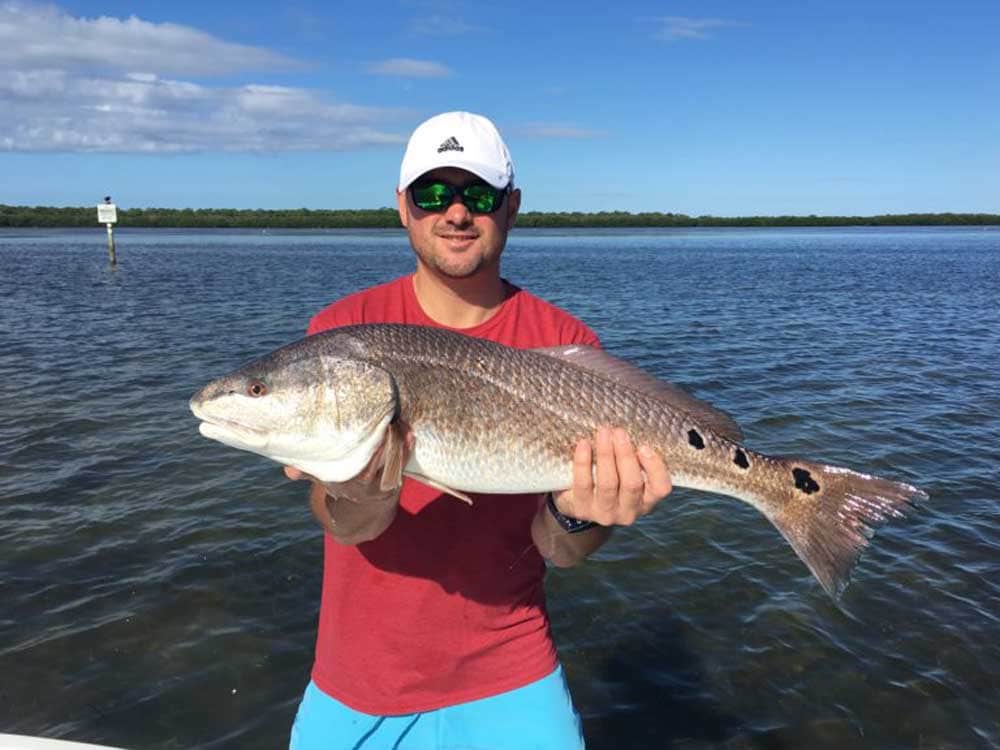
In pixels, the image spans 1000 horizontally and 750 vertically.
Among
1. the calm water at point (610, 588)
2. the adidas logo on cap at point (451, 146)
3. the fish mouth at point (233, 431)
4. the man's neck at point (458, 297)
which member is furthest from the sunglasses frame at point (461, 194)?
the calm water at point (610, 588)

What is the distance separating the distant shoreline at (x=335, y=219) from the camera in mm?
117688

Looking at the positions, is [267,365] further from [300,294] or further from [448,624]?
[300,294]

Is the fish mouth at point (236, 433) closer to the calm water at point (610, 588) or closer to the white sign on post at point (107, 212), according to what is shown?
the calm water at point (610, 588)

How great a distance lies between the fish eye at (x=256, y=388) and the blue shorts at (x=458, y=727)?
1428 mm

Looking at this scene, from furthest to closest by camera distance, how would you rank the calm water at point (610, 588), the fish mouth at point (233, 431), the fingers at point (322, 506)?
the calm water at point (610, 588)
the fish mouth at point (233, 431)
the fingers at point (322, 506)

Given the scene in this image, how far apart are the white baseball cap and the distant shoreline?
412 ft

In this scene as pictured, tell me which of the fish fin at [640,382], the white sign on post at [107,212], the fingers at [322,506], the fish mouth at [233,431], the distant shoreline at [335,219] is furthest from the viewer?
the distant shoreline at [335,219]

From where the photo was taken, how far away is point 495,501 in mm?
3537

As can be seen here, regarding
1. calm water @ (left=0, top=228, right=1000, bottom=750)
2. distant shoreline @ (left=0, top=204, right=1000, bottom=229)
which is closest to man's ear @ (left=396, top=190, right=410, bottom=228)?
calm water @ (left=0, top=228, right=1000, bottom=750)

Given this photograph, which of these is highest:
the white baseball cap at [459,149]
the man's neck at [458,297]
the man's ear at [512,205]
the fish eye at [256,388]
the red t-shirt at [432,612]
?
the white baseball cap at [459,149]

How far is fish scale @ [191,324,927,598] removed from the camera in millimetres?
3270

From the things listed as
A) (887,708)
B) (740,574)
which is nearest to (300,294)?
(740,574)

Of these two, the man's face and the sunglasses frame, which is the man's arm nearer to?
the man's face

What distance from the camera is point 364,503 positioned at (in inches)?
120
